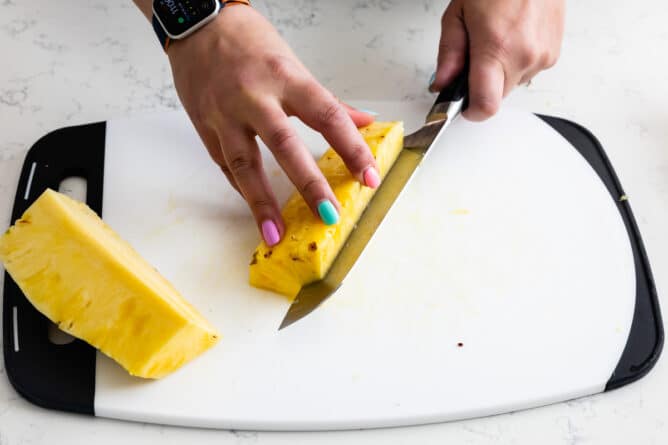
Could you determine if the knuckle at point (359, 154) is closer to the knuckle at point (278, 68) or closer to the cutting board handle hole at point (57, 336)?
the knuckle at point (278, 68)

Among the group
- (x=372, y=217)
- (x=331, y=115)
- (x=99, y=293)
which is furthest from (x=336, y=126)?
(x=99, y=293)

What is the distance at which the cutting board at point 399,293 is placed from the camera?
4.61 ft

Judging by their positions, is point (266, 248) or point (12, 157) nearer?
point (266, 248)

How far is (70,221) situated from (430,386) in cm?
80

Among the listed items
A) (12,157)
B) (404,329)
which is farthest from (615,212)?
(12,157)

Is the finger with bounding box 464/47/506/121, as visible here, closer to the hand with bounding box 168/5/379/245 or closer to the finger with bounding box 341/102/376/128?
the finger with bounding box 341/102/376/128

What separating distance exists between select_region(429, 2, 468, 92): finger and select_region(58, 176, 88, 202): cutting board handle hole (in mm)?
915

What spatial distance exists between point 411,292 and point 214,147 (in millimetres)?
562

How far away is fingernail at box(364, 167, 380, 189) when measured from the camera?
4.93ft

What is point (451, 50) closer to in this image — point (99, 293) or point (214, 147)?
point (214, 147)

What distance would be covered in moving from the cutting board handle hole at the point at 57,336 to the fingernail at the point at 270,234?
46cm

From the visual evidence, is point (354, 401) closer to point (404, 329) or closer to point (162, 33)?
point (404, 329)

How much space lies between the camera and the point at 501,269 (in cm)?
161

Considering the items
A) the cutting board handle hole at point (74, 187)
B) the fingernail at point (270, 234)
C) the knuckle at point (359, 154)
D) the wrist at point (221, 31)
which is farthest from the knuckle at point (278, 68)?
the cutting board handle hole at point (74, 187)
